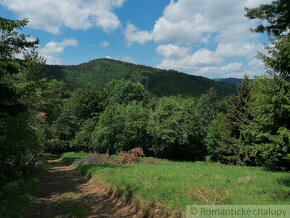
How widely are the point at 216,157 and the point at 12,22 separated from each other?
34.1m

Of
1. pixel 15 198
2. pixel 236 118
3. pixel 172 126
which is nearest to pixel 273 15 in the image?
pixel 15 198

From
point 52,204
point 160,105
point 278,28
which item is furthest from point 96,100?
point 278,28

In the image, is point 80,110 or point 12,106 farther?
point 80,110

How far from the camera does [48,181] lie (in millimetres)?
15562

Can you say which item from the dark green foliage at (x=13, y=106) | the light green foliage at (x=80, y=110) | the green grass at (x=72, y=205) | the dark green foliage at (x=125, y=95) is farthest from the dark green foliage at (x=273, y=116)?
the light green foliage at (x=80, y=110)

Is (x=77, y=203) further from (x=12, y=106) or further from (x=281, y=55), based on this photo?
(x=281, y=55)

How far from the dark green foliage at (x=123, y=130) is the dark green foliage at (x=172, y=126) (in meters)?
1.44

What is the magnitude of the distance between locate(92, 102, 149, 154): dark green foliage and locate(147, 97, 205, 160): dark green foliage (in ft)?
4.72

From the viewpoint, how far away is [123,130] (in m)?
31.1

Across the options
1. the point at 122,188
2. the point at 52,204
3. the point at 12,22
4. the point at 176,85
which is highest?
the point at 176,85

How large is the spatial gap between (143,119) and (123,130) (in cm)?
324

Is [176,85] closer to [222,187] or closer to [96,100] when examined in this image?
[96,100]

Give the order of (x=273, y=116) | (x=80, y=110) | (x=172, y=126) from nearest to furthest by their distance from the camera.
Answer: (x=273, y=116)
(x=172, y=126)
(x=80, y=110)

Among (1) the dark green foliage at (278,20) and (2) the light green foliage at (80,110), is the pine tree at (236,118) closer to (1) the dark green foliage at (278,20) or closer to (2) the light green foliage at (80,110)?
(1) the dark green foliage at (278,20)
